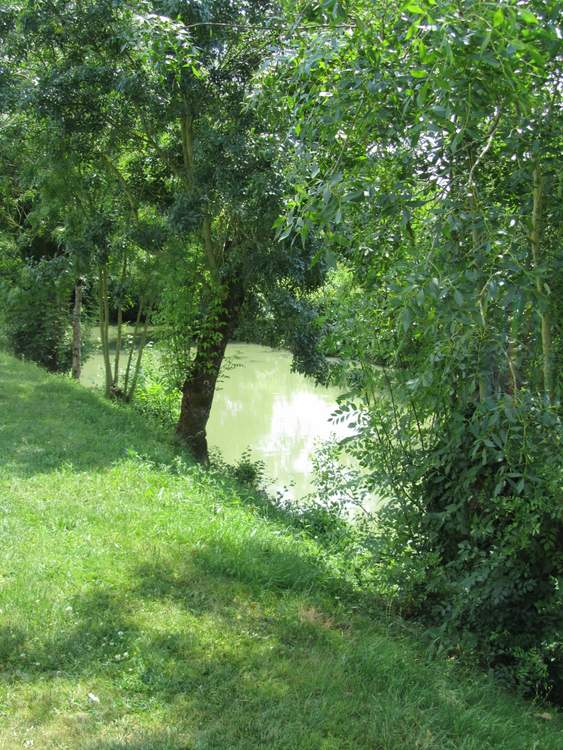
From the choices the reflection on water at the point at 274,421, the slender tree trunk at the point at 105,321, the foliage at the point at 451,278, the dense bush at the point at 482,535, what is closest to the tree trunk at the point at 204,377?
the reflection on water at the point at 274,421

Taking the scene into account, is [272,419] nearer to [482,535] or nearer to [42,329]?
[42,329]

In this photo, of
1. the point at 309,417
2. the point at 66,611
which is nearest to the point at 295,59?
the point at 66,611

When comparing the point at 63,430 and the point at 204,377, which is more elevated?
the point at 204,377

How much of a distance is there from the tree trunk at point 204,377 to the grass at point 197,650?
4.54 metres

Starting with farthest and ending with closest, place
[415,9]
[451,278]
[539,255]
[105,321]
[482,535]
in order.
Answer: [105,321] < [482,535] < [539,255] < [451,278] < [415,9]

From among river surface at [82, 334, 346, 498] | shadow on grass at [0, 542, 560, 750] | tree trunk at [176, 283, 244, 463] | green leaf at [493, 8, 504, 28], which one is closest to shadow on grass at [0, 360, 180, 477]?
tree trunk at [176, 283, 244, 463]

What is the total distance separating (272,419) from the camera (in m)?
16.4

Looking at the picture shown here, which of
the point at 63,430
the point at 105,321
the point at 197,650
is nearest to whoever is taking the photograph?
the point at 197,650

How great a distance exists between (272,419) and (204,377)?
19.3 ft

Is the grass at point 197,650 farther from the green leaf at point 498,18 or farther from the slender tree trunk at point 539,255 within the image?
the green leaf at point 498,18

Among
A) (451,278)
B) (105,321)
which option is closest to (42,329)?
(105,321)

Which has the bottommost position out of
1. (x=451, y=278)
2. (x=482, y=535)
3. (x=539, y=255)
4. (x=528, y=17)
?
(x=482, y=535)

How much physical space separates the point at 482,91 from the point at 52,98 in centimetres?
696

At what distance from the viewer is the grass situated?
304 cm
